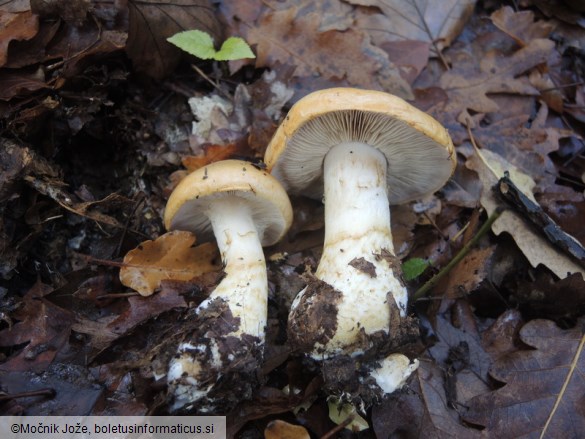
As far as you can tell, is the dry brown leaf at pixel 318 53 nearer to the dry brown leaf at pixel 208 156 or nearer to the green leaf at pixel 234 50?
the green leaf at pixel 234 50

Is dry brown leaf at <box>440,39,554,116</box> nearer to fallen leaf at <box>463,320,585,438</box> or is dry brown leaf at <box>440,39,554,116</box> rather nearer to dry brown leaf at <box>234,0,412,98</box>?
dry brown leaf at <box>234,0,412,98</box>

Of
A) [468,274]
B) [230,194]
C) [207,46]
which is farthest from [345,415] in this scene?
[207,46]

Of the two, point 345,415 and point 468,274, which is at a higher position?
point 468,274

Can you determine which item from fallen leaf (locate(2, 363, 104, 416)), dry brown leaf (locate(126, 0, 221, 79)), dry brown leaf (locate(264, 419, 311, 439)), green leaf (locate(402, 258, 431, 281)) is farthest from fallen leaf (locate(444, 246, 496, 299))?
dry brown leaf (locate(126, 0, 221, 79))

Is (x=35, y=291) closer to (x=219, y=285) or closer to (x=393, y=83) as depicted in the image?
(x=219, y=285)

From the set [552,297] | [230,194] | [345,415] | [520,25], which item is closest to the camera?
[345,415]

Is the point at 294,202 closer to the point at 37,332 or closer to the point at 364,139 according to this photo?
the point at 364,139

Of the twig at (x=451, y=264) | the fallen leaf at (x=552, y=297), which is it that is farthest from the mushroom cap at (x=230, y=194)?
the fallen leaf at (x=552, y=297)

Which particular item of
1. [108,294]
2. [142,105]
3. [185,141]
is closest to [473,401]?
[108,294]
